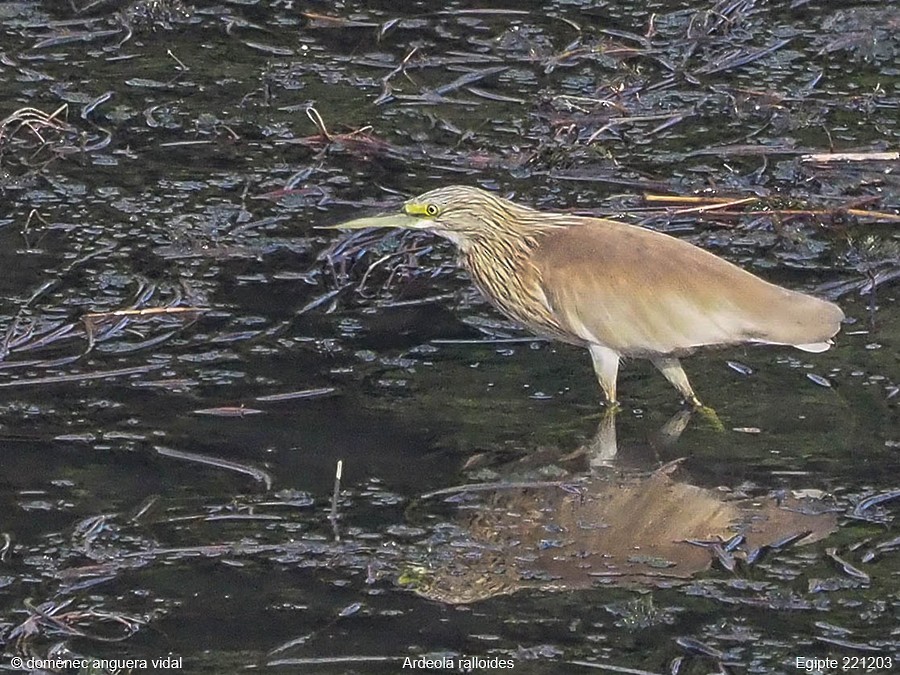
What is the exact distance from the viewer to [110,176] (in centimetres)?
757

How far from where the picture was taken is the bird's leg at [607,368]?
6.01 m

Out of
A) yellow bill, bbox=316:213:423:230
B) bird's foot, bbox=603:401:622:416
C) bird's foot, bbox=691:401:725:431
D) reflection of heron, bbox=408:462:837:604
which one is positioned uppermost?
yellow bill, bbox=316:213:423:230

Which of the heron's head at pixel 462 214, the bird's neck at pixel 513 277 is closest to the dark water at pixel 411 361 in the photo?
the bird's neck at pixel 513 277

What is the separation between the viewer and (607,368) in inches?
237

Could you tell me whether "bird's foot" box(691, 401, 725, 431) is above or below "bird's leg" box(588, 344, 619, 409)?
below

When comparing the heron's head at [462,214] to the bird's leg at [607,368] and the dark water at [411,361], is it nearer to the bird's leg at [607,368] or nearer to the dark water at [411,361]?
the dark water at [411,361]

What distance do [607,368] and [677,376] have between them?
23 cm

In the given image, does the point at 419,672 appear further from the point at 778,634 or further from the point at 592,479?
the point at 592,479

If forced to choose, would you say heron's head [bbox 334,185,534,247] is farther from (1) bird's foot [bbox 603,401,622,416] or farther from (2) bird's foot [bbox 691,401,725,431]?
(2) bird's foot [bbox 691,401,725,431]

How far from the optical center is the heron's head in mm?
6270

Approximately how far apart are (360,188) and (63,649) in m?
3.33

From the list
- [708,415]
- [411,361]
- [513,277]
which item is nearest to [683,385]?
[708,415]

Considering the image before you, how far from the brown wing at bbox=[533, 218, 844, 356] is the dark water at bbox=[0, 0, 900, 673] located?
245 mm

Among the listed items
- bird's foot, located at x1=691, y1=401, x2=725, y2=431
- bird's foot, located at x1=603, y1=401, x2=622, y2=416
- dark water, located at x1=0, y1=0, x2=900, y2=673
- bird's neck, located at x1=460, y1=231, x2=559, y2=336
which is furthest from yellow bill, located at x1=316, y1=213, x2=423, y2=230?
bird's foot, located at x1=691, y1=401, x2=725, y2=431
